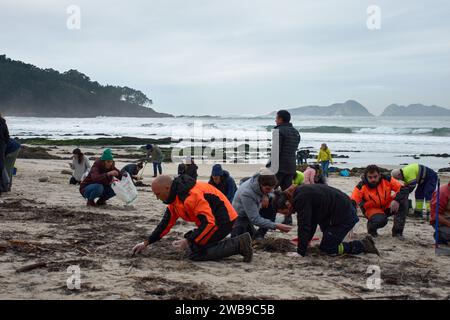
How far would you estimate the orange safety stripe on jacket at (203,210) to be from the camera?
559 centimetres

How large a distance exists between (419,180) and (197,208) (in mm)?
4710

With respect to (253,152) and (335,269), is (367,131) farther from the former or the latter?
(335,269)

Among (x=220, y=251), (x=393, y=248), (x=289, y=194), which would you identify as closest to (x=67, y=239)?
(x=220, y=251)

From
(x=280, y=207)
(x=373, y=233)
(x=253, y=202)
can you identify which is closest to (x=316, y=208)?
(x=280, y=207)

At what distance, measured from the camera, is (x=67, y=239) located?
22.2 feet

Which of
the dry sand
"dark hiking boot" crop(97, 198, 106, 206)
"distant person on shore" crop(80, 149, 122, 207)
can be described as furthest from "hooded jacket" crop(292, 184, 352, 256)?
"dark hiking boot" crop(97, 198, 106, 206)

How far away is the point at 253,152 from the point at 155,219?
23.6m

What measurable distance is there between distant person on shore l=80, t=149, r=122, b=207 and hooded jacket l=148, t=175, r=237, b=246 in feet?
13.6

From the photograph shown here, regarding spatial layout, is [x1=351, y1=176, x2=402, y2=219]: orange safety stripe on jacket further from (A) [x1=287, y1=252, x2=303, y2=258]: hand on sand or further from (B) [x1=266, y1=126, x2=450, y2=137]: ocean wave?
(B) [x1=266, y1=126, x2=450, y2=137]: ocean wave

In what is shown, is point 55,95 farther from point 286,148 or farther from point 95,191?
point 286,148

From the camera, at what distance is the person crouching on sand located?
236 inches

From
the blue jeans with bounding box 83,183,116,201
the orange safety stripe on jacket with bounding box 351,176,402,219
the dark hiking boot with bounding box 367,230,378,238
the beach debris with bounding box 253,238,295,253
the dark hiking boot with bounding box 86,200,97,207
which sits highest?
the orange safety stripe on jacket with bounding box 351,176,402,219

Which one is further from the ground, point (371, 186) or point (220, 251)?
point (371, 186)

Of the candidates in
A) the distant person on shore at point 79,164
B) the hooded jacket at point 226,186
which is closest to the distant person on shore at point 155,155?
the distant person on shore at point 79,164
